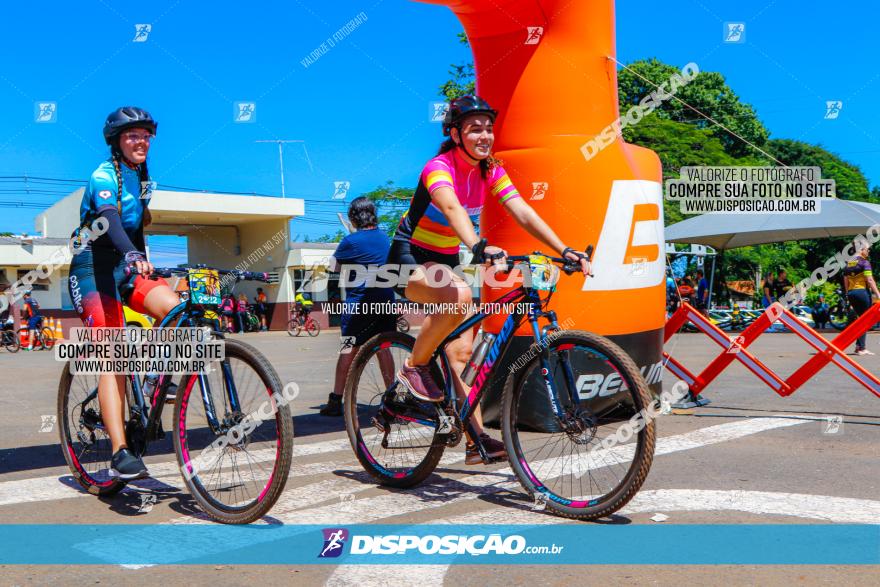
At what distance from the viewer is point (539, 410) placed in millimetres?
3844

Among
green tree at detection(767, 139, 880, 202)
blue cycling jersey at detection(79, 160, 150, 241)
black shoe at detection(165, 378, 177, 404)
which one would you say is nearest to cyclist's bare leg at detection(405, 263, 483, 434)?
black shoe at detection(165, 378, 177, 404)

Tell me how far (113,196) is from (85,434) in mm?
1357

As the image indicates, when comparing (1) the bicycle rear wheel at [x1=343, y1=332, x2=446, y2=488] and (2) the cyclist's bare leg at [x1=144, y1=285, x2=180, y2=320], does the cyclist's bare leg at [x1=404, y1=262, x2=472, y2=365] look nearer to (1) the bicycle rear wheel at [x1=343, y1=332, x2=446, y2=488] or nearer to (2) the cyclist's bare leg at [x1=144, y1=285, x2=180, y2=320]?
(1) the bicycle rear wheel at [x1=343, y1=332, x2=446, y2=488]

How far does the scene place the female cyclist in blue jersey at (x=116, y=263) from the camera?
399 centimetres

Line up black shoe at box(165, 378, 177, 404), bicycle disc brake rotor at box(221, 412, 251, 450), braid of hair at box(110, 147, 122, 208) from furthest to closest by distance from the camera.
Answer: braid of hair at box(110, 147, 122, 208), black shoe at box(165, 378, 177, 404), bicycle disc brake rotor at box(221, 412, 251, 450)

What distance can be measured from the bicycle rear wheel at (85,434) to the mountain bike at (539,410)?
134 centimetres

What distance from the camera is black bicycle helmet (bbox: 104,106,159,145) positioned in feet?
13.3

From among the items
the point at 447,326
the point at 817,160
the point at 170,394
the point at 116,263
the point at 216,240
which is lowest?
the point at 170,394

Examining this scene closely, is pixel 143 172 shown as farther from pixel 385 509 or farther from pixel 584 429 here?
pixel 584 429

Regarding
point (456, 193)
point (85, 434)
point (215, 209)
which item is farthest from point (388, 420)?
point (215, 209)

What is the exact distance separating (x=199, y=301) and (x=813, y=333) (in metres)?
5.31

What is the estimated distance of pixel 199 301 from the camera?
3668mm

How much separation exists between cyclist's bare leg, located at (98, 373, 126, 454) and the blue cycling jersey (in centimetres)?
79

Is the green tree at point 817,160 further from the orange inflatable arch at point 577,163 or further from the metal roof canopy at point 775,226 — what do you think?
the orange inflatable arch at point 577,163
